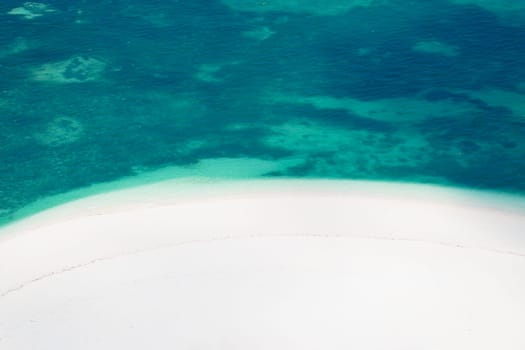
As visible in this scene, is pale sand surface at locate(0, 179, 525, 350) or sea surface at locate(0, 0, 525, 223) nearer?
pale sand surface at locate(0, 179, 525, 350)

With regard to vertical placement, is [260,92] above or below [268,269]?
above

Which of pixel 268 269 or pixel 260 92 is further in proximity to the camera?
pixel 260 92

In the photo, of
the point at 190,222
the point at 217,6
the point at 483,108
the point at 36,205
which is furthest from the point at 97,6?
the point at 483,108

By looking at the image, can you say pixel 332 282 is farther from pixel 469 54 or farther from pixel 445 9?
pixel 445 9

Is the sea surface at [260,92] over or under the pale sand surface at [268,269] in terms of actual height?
over

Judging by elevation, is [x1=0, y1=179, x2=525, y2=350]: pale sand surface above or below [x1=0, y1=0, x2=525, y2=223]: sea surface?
below
